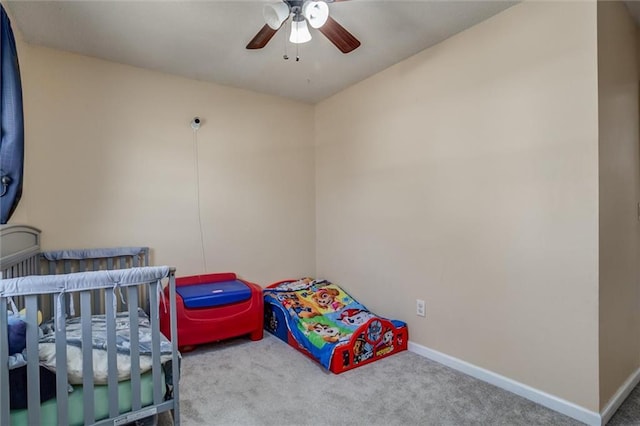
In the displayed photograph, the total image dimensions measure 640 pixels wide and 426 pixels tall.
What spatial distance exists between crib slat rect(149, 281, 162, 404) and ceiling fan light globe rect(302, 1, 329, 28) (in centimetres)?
144

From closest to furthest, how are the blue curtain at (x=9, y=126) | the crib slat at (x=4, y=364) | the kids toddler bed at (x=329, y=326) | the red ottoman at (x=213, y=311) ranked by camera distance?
the crib slat at (x=4, y=364), the blue curtain at (x=9, y=126), the kids toddler bed at (x=329, y=326), the red ottoman at (x=213, y=311)

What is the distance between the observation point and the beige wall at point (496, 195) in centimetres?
179

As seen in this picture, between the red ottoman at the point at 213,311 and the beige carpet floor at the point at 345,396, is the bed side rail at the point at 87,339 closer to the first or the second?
the beige carpet floor at the point at 345,396

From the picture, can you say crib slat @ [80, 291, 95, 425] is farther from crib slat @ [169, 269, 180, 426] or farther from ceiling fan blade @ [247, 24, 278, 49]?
ceiling fan blade @ [247, 24, 278, 49]

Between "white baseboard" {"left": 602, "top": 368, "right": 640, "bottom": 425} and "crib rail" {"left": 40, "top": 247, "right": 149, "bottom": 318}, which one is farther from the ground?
"crib rail" {"left": 40, "top": 247, "right": 149, "bottom": 318}

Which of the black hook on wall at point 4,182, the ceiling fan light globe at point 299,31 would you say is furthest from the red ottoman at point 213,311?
the ceiling fan light globe at point 299,31

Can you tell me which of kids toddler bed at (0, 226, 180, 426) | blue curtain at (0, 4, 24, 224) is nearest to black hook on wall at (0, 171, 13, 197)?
blue curtain at (0, 4, 24, 224)

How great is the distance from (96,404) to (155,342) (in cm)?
31

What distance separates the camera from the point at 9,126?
197 cm

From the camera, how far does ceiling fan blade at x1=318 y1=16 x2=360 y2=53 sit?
174cm

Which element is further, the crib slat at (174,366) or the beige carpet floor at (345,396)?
the beige carpet floor at (345,396)

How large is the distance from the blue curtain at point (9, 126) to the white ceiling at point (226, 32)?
0.26m

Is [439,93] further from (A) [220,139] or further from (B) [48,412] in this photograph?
(B) [48,412]

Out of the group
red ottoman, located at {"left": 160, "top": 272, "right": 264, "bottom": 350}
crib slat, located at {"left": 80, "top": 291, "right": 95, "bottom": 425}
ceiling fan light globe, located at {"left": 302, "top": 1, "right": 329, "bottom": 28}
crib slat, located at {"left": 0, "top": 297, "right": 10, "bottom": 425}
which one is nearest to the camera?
crib slat, located at {"left": 0, "top": 297, "right": 10, "bottom": 425}
